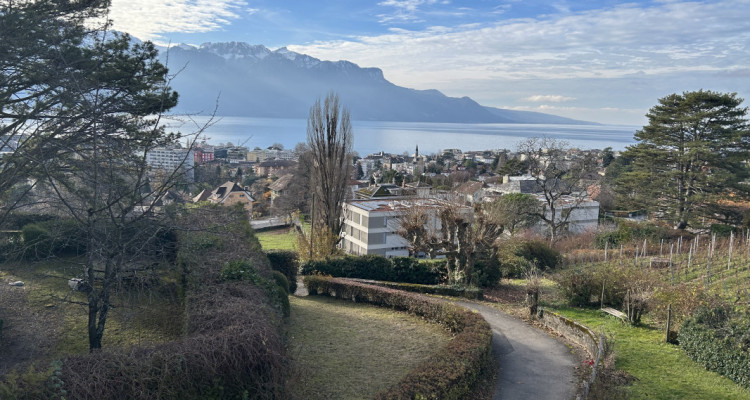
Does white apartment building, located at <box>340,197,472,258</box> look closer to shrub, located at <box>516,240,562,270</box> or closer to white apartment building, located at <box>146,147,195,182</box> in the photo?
shrub, located at <box>516,240,562,270</box>

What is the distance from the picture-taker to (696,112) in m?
29.6

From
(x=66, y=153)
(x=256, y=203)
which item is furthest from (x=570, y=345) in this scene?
(x=256, y=203)

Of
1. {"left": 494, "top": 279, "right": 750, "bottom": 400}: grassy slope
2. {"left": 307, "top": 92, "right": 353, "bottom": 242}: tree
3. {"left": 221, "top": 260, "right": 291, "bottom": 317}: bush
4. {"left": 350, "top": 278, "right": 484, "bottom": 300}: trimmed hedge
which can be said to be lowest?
{"left": 350, "top": 278, "right": 484, "bottom": 300}: trimmed hedge

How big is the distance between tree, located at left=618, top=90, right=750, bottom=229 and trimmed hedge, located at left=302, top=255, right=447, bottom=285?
2095 centimetres

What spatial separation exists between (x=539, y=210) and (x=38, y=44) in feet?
99.6

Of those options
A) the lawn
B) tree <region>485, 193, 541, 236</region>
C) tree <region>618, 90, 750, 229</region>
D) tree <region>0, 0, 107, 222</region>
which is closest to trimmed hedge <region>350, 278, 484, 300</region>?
the lawn

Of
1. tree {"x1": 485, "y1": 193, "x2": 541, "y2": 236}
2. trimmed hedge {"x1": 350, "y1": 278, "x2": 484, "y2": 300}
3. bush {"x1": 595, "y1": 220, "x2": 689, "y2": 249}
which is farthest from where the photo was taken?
tree {"x1": 485, "y1": 193, "x2": 541, "y2": 236}

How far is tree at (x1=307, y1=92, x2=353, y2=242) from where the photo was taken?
24.5 m

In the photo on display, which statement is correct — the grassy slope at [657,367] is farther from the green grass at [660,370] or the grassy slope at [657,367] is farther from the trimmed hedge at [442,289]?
the trimmed hedge at [442,289]

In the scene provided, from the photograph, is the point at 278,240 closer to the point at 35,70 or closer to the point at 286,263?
the point at 286,263

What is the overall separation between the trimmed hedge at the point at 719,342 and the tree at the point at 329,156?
17121mm

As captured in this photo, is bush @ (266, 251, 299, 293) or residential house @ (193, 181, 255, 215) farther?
residential house @ (193, 181, 255, 215)

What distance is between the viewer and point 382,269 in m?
19.0

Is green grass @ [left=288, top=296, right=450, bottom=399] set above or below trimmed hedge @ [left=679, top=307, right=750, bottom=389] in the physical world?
below
